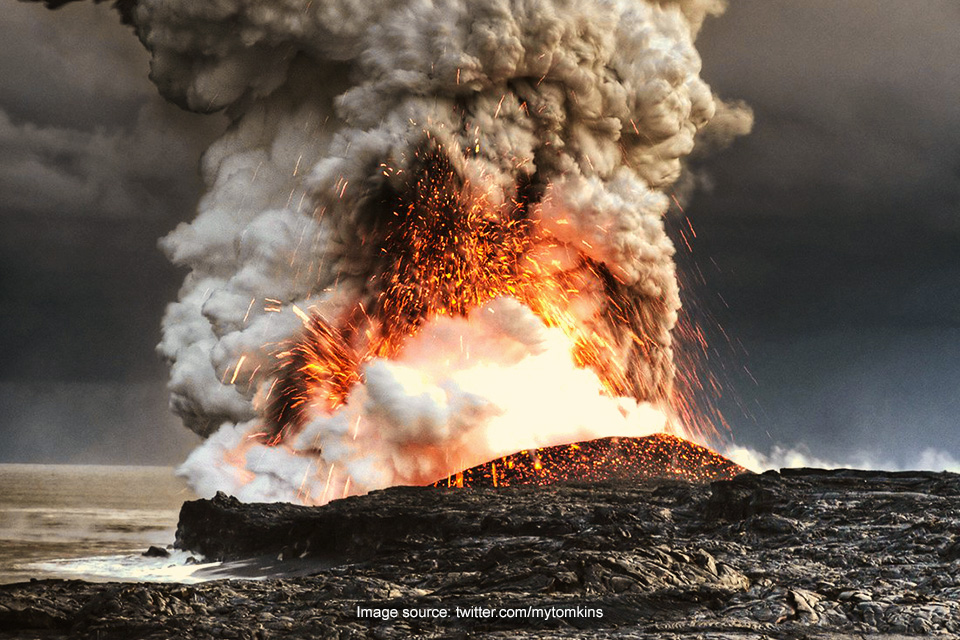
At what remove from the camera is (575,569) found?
25.9m

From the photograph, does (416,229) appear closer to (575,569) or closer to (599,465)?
(599,465)

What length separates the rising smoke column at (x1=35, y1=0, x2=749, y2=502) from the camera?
46312 millimetres

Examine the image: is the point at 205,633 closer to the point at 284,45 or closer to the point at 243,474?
the point at 243,474

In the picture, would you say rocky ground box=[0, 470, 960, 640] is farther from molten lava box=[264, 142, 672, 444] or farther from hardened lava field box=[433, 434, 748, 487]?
molten lava box=[264, 142, 672, 444]

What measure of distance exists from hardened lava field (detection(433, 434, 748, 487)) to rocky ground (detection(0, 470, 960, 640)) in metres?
3.47

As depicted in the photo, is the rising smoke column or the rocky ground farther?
the rising smoke column

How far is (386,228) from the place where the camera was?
162 ft

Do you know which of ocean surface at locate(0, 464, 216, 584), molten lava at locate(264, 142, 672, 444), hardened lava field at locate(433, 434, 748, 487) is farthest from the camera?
molten lava at locate(264, 142, 672, 444)

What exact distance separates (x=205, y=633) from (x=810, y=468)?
2768cm

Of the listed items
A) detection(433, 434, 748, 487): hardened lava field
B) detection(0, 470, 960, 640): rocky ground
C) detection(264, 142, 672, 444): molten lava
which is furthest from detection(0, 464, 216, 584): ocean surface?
detection(433, 434, 748, 487): hardened lava field

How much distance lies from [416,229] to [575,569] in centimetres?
2532

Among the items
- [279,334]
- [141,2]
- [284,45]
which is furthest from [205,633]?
[141,2]

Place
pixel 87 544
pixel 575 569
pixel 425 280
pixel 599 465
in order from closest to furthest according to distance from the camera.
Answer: pixel 575 569 → pixel 599 465 → pixel 425 280 → pixel 87 544

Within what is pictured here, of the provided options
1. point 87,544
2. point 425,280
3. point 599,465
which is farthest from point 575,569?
point 87,544
